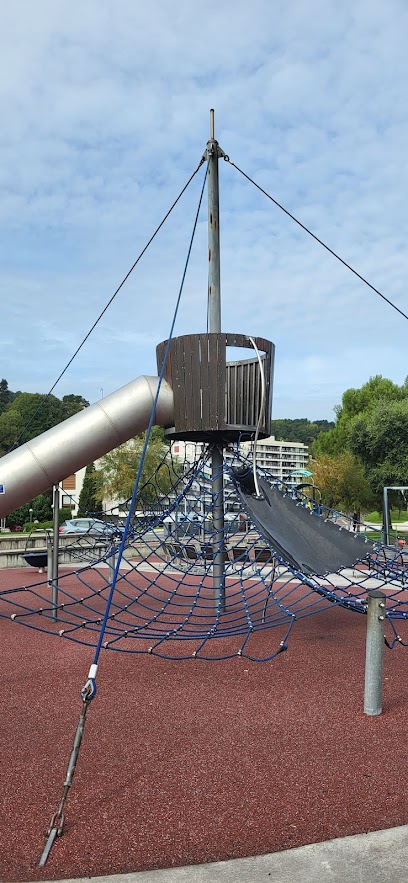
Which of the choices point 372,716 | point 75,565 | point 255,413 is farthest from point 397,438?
point 372,716

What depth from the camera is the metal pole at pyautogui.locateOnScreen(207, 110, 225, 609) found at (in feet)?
30.1

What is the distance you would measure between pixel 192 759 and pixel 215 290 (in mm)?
6428

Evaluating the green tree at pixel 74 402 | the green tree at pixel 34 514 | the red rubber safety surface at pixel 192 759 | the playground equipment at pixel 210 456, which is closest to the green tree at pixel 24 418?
the green tree at pixel 74 402

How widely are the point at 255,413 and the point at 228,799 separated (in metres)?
5.32

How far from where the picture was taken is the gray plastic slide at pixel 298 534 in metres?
6.72

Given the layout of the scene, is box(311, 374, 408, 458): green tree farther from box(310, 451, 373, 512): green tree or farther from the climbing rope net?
the climbing rope net

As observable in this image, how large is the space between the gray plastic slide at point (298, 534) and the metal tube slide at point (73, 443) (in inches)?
60.2

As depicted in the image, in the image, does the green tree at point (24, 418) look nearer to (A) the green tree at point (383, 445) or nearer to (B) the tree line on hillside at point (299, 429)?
(A) the green tree at point (383, 445)

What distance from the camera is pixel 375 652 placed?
5.27 m

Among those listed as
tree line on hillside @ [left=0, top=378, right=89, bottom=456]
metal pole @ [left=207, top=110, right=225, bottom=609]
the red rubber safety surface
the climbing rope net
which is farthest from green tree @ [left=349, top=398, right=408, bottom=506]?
tree line on hillside @ [left=0, top=378, right=89, bottom=456]

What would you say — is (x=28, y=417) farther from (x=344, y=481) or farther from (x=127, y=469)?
(x=344, y=481)

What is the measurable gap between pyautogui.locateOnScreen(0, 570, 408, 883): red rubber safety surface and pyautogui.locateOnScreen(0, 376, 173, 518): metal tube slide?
6.25 feet

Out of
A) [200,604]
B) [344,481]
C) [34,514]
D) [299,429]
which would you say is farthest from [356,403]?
[299,429]

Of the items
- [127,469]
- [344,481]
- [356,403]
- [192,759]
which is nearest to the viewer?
[192,759]
